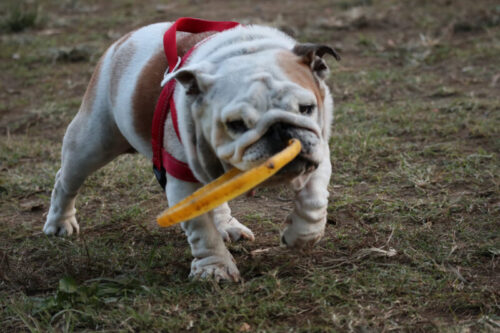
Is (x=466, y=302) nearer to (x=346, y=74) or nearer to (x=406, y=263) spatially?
(x=406, y=263)

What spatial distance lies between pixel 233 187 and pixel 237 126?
0.28 meters

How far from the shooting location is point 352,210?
4145mm

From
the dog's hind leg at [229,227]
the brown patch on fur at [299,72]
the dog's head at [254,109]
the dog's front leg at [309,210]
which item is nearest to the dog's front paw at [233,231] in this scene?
the dog's hind leg at [229,227]

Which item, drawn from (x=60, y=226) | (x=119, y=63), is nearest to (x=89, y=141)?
(x=119, y=63)

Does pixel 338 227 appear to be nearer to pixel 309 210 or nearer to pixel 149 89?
pixel 309 210

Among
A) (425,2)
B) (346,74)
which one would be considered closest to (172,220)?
(346,74)

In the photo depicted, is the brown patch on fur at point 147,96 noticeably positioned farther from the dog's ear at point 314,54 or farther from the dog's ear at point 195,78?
the dog's ear at point 314,54

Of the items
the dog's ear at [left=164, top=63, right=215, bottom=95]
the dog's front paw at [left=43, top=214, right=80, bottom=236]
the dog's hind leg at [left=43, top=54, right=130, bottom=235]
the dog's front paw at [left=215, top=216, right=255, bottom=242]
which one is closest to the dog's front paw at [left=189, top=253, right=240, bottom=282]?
the dog's front paw at [left=215, top=216, right=255, bottom=242]

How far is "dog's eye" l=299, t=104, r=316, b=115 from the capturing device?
2742 millimetres

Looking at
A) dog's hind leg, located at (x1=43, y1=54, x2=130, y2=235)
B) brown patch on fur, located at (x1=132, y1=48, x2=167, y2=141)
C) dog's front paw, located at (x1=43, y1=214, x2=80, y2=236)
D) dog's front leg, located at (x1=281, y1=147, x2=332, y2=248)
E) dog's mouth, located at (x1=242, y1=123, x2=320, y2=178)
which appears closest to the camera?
dog's mouth, located at (x1=242, y1=123, x2=320, y2=178)

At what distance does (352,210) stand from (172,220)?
177 centimetres

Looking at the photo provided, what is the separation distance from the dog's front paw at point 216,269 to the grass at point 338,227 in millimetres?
68

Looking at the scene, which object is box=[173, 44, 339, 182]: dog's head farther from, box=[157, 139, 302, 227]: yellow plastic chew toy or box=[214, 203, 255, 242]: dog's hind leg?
box=[214, 203, 255, 242]: dog's hind leg

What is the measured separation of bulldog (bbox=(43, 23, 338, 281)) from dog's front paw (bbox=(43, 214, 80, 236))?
28 cm
